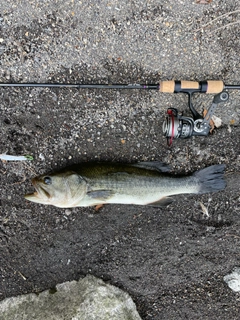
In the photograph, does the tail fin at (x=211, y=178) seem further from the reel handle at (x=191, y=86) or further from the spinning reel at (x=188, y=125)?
the reel handle at (x=191, y=86)

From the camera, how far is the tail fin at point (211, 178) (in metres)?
3.39

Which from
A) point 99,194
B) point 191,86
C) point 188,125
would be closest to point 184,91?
point 191,86

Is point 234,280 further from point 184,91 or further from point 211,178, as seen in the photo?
point 184,91

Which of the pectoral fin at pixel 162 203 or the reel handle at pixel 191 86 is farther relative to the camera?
the pectoral fin at pixel 162 203

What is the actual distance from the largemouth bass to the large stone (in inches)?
36.2

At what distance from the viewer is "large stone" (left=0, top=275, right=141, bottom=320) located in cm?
342

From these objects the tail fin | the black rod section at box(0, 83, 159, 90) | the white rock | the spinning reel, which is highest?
the black rod section at box(0, 83, 159, 90)

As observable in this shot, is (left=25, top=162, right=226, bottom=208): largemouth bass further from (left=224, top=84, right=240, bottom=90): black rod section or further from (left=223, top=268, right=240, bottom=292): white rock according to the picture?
(left=223, top=268, right=240, bottom=292): white rock

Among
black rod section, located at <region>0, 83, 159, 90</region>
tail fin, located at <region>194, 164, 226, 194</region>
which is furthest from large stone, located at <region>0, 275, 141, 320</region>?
black rod section, located at <region>0, 83, 159, 90</region>

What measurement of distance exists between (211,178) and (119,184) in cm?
94

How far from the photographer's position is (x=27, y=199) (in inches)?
126

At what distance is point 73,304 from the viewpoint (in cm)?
344

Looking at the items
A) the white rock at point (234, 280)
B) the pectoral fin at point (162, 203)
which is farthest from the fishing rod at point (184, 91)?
the white rock at point (234, 280)

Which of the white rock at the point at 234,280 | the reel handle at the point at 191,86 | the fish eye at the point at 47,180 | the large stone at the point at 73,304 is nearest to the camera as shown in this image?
the fish eye at the point at 47,180
